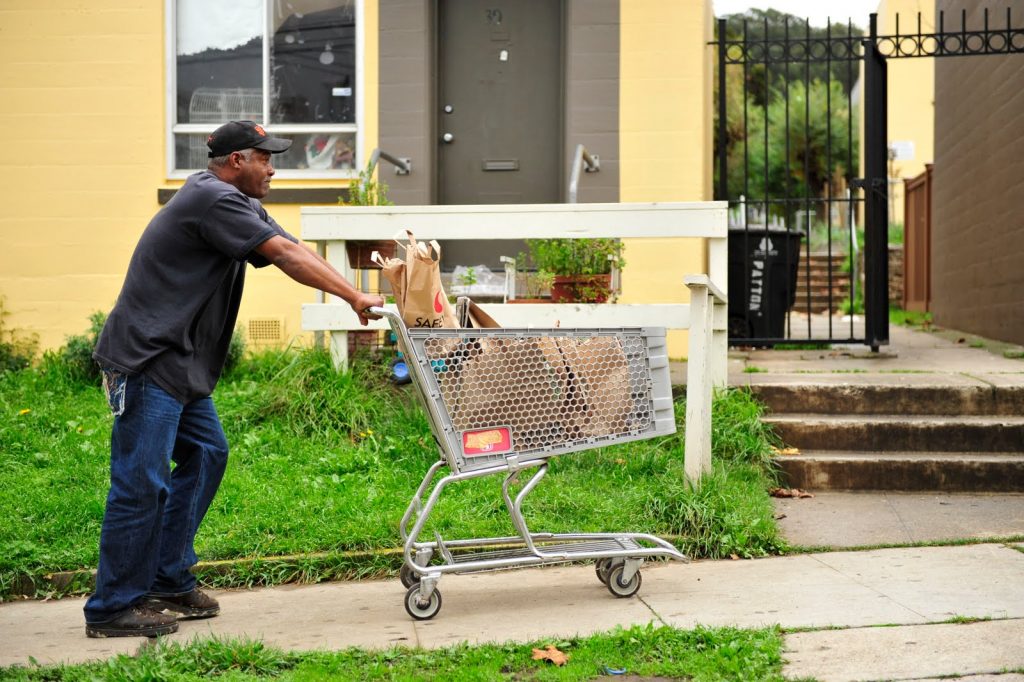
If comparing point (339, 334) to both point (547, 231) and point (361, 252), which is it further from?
point (547, 231)

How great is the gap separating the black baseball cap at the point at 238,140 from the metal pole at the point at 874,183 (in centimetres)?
609

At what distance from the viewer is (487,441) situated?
4.73m

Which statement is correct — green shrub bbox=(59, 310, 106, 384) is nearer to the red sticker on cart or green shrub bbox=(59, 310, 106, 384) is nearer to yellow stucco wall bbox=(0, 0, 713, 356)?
yellow stucco wall bbox=(0, 0, 713, 356)

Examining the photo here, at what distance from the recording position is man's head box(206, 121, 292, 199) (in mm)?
4754

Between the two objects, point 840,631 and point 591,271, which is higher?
point 591,271

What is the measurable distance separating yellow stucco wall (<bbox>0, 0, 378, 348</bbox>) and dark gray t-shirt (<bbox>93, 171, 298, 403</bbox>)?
18.4 ft

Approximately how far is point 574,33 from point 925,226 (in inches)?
373

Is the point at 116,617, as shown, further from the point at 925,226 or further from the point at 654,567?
the point at 925,226

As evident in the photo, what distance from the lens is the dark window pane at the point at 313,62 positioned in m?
10.3

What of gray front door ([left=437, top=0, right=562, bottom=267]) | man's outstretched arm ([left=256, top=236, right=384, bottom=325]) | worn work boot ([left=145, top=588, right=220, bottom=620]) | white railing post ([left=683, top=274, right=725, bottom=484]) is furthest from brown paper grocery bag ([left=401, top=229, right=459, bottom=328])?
gray front door ([left=437, top=0, right=562, bottom=267])

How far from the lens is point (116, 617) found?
4531 millimetres

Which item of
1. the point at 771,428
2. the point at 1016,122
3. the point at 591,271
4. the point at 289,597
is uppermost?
the point at 1016,122

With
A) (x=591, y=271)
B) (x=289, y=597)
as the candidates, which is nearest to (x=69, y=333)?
(x=591, y=271)

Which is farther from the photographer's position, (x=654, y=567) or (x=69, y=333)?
(x=69, y=333)
